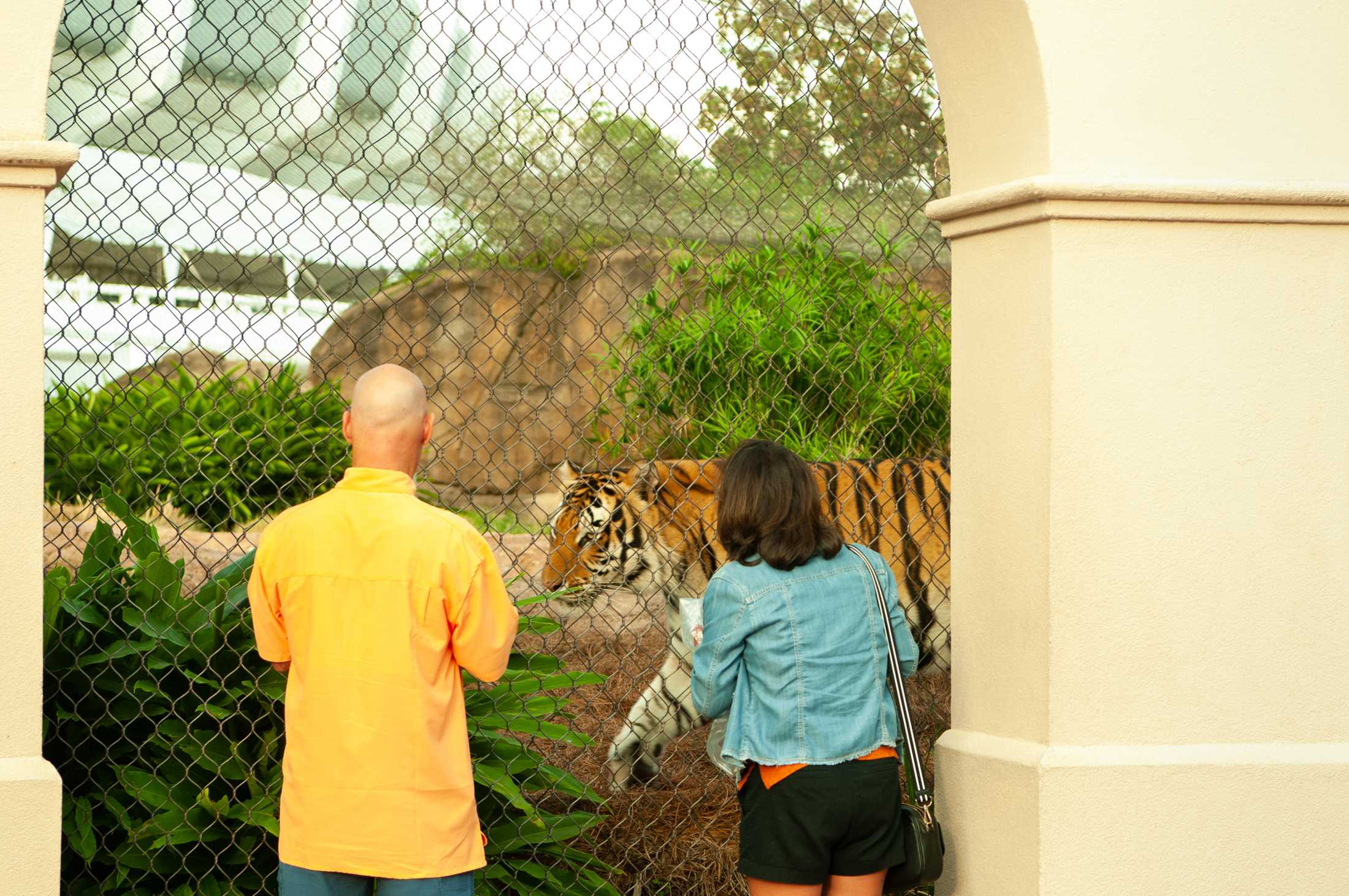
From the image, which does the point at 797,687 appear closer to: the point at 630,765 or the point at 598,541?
the point at 630,765

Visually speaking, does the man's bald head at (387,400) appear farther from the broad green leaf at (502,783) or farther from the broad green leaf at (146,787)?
the broad green leaf at (146,787)

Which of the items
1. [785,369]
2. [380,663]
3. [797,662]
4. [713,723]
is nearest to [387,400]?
[380,663]

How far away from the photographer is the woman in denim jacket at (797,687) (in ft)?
8.69

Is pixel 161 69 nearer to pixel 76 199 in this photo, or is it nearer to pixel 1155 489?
pixel 76 199

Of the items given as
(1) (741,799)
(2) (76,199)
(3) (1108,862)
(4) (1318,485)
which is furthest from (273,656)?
(2) (76,199)

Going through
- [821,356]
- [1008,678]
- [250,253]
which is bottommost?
[1008,678]

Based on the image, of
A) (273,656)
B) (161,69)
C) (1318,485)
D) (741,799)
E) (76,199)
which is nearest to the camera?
(273,656)

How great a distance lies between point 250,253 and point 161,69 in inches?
129

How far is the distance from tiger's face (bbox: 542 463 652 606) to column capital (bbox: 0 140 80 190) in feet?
8.58

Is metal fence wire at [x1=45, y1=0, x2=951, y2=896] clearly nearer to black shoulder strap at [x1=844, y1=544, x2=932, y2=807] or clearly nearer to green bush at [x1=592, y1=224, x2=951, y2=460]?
green bush at [x1=592, y1=224, x2=951, y2=460]

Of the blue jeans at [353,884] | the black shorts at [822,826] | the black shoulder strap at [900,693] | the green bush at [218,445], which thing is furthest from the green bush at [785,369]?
the blue jeans at [353,884]

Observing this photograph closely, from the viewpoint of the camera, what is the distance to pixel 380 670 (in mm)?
2285

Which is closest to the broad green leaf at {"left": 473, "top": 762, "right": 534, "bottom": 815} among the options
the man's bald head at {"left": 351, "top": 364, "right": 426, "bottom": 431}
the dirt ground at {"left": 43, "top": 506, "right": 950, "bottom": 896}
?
the dirt ground at {"left": 43, "top": 506, "right": 950, "bottom": 896}

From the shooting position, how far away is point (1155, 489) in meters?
2.95
